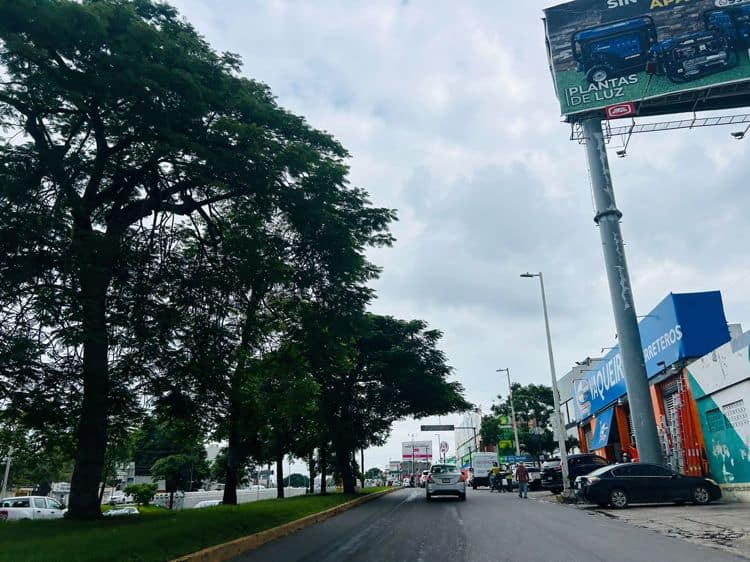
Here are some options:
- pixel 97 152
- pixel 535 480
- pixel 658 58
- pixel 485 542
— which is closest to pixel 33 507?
pixel 97 152

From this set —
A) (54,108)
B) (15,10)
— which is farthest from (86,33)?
(54,108)

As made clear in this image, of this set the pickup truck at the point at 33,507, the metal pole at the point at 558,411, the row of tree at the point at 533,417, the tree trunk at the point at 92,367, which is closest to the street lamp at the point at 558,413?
the metal pole at the point at 558,411

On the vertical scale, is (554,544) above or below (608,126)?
below

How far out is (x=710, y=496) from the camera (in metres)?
18.1

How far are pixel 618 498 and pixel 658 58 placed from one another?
2201 cm

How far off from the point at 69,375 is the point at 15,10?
7.47 meters

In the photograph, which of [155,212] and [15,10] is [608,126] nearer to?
[155,212]

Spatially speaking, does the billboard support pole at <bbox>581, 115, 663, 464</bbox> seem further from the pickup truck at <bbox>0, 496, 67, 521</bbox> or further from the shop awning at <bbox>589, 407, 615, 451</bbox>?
the pickup truck at <bbox>0, 496, 67, 521</bbox>

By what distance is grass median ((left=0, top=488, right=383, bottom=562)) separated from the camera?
317 inches

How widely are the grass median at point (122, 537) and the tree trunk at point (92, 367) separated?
38.1 inches

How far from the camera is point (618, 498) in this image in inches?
709

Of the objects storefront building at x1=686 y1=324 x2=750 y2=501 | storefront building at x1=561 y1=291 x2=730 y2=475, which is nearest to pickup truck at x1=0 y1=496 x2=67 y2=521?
storefront building at x1=561 y1=291 x2=730 y2=475

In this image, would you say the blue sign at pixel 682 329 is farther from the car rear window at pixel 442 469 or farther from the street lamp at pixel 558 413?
the car rear window at pixel 442 469

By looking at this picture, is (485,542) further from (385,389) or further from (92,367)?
(385,389)
